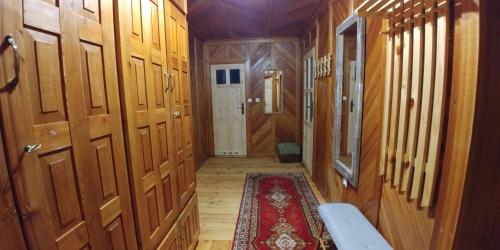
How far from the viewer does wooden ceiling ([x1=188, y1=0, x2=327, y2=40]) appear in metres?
2.87

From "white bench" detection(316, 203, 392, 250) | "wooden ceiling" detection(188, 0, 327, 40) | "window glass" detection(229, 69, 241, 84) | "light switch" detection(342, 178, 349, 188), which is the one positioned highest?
"wooden ceiling" detection(188, 0, 327, 40)

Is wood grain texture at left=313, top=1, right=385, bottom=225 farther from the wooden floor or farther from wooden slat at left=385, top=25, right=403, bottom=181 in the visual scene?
the wooden floor

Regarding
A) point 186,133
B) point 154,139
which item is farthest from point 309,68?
point 154,139

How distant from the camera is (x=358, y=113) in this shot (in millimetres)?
1907

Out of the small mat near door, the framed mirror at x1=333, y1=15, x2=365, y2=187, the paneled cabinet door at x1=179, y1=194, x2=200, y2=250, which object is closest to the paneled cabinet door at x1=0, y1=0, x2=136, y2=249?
the paneled cabinet door at x1=179, y1=194, x2=200, y2=250

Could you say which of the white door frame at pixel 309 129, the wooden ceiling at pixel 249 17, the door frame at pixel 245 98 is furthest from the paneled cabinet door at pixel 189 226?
the door frame at pixel 245 98

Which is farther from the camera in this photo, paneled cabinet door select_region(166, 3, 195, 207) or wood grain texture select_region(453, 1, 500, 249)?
paneled cabinet door select_region(166, 3, 195, 207)

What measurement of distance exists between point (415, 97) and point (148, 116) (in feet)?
4.76

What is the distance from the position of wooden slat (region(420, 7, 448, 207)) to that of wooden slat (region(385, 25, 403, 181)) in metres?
0.27

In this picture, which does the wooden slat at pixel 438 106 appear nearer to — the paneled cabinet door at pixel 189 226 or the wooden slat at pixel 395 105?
the wooden slat at pixel 395 105

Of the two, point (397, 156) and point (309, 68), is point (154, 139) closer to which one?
point (397, 156)

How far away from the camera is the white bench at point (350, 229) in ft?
4.47

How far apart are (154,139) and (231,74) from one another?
3.69 metres

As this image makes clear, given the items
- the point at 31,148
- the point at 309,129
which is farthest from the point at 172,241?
the point at 309,129
